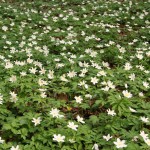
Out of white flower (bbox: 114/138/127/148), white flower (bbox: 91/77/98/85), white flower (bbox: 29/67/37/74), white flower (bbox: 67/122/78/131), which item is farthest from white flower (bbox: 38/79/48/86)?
white flower (bbox: 114/138/127/148)

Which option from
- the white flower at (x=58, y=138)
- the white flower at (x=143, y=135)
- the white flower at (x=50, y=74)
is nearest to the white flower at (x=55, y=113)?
the white flower at (x=58, y=138)

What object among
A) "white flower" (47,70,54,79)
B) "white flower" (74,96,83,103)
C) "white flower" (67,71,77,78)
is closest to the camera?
"white flower" (74,96,83,103)

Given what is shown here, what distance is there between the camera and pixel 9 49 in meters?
6.44

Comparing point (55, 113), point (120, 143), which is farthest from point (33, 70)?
point (120, 143)

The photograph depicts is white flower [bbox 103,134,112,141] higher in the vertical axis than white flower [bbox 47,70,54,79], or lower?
higher

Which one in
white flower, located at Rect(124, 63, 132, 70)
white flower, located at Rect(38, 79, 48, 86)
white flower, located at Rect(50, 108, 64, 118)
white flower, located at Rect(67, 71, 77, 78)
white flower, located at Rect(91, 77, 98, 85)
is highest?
white flower, located at Rect(50, 108, 64, 118)

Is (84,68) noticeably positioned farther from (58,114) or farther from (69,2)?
(69,2)

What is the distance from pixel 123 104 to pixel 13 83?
1.67m

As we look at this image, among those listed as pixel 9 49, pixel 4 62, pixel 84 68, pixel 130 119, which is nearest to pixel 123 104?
pixel 130 119

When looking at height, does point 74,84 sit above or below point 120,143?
below

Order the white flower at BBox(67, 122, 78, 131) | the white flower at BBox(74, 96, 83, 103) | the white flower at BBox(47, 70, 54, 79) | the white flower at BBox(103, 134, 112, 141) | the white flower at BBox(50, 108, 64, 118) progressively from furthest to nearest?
1. the white flower at BBox(47, 70, 54, 79)
2. the white flower at BBox(74, 96, 83, 103)
3. the white flower at BBox(50, 108, 64, 118)
4. the white flower at BBox(67, 122, 78, 131)
5. the white flower at BBox(103, 134, 112, 141)

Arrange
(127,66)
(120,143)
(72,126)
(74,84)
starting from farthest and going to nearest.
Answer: (127,66) → (74,84) → (72,126) → (120,143)

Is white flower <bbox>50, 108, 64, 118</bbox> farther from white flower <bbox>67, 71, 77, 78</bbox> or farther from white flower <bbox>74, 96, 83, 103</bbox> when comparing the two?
white flower <bbox>67, 71, 77, 78</bbox>

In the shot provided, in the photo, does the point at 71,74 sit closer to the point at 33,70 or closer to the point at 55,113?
the point at 33,70
